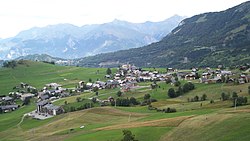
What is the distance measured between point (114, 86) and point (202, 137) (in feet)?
411

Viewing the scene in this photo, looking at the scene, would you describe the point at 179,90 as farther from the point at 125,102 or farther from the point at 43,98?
the point at 43,98

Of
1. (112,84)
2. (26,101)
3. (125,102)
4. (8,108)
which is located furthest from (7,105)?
(125,102)

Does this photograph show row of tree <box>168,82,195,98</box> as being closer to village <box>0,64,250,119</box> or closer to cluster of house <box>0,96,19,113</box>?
village <box>0,64,250,119</box>

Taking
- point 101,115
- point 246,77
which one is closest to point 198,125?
point 101,115

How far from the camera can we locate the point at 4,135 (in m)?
101

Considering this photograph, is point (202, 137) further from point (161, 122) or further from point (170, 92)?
point (170, 92)

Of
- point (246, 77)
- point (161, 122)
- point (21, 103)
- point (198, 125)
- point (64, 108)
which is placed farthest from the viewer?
point (21, 103)

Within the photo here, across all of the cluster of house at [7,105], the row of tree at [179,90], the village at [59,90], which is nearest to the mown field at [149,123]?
the row of tree at [179,90]

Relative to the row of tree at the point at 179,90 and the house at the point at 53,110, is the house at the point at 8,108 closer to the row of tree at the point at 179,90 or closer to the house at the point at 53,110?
the house at the point at 53,110

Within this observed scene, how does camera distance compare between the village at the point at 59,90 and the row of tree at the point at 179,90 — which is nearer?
the village at the point at 59,90

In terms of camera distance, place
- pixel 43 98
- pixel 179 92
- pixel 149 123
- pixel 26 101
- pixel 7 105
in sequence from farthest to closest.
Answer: pixel 43 98, pixel 26 101, pixel 7 105, pixel 179 92, pixel 149 123

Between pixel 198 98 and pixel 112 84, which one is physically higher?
pixel 112 84

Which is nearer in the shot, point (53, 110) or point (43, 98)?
point (53, 110)

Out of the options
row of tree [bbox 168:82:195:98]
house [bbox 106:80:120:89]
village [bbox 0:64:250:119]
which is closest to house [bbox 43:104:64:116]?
village [bbox 0:64:250:119]
